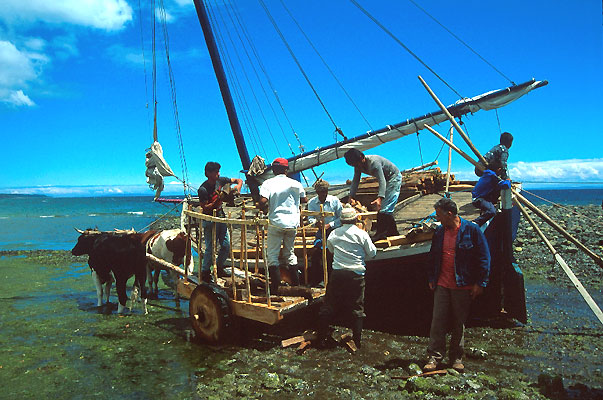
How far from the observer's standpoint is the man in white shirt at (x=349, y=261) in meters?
6.27

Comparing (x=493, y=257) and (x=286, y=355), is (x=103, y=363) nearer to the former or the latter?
(x=286, y=355)

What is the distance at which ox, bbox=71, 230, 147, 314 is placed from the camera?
10109 millimetres

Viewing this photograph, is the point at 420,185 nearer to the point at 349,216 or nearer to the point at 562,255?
the point at 349,216

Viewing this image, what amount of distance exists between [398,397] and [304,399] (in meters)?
1.17

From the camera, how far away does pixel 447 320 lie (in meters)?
5.98

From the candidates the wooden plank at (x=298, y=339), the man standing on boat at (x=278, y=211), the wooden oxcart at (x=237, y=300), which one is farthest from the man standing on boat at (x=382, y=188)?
the wooden plank at (x=298, y=339)

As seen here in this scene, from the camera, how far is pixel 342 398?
519 cm

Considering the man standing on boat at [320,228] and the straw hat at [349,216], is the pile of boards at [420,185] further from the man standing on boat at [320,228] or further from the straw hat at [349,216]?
the straw hat at [349,216]

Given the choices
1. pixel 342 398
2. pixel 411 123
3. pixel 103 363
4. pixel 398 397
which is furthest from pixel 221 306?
pixel 411 123

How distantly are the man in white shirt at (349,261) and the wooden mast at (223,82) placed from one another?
38.7 ft

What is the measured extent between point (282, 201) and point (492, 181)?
4056mm

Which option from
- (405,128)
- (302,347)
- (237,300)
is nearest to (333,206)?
(237,300)

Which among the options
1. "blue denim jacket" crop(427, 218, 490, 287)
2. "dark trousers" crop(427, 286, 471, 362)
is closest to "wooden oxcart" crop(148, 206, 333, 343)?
"dark trousers" crop(427, 286, 471, 362)

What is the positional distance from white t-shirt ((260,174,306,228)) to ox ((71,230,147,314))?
16.3 feet
